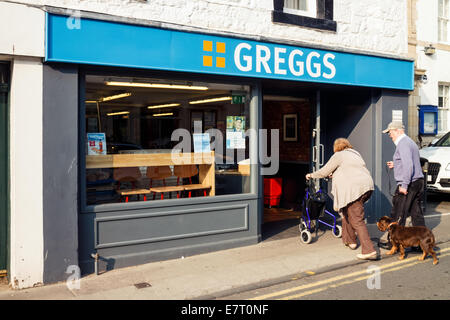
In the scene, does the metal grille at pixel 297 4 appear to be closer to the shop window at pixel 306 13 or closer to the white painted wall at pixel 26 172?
the shop window at pixel 306 13

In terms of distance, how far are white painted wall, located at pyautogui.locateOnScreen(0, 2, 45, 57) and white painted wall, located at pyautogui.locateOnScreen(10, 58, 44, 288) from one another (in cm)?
15

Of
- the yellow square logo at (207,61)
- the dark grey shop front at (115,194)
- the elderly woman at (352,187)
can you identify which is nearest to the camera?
the dark grey shop front at (115,194)

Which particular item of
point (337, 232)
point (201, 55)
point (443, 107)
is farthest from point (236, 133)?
point (443, 107)

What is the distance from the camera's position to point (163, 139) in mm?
7406

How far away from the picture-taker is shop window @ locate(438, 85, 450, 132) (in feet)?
45.5

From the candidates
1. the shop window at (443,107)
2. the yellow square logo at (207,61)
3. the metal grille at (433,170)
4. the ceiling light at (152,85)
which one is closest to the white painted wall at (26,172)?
the ceiling light at (152,85)

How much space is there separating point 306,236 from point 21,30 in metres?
5.22

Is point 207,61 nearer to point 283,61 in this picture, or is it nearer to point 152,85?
point 152,85

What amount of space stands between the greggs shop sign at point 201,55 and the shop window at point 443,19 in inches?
200

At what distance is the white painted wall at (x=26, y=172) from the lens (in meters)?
5.86

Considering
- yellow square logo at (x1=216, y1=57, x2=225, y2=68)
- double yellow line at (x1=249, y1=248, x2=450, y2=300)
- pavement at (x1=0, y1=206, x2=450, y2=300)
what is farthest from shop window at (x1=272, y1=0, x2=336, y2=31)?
double yellow line at (x1=249, y1=248, x2=450, y2=300)
